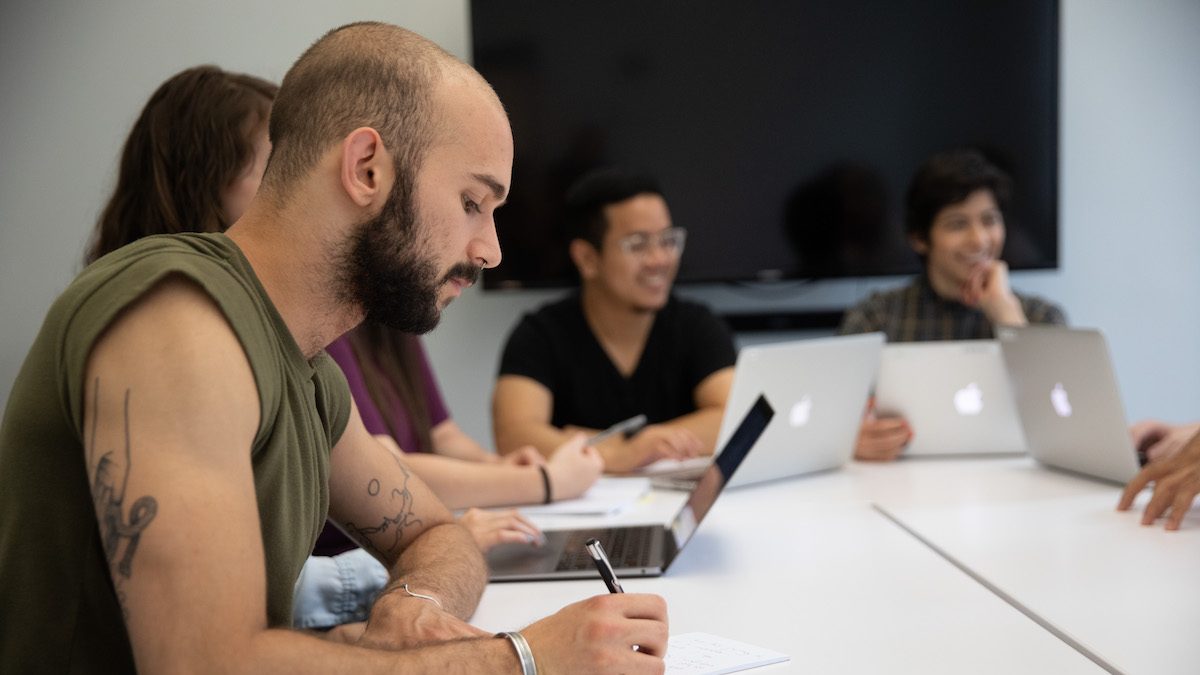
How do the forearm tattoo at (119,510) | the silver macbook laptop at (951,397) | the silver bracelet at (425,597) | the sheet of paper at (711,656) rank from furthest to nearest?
the silver macbook laptop at (951,397), the silver bracelet at (425,597), the sheet of paper at (711,656), the forearm tattoo at (119,510)

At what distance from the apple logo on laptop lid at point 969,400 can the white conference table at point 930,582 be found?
0.33 m

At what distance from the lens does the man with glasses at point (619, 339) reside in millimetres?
2932

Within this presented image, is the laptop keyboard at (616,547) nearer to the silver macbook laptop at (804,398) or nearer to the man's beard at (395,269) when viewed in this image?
the silver macbook laptop at (804,398)

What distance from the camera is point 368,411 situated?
1919 millimetres

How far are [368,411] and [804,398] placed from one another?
82cm

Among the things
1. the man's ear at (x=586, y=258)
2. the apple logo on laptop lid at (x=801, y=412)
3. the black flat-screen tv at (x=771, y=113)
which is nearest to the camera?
the apple logo on laptop lid at (x=801, y=412)

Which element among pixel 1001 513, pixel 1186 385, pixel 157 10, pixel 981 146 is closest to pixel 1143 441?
pixel 1001 513

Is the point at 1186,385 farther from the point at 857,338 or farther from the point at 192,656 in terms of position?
the point at 192,656

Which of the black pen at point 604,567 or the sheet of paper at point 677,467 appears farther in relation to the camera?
the sheet of paper at point 677,467

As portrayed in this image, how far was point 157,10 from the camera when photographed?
3.64 metres

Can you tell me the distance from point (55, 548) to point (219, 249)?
11.6 inches

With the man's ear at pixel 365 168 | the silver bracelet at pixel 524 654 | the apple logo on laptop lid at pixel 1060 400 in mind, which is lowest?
the apple logo on laptop lid at pixel 1060 400

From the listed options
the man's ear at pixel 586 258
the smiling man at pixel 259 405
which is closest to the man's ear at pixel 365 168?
the smiling man at pixel 259 405

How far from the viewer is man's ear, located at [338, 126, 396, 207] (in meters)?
1.05
